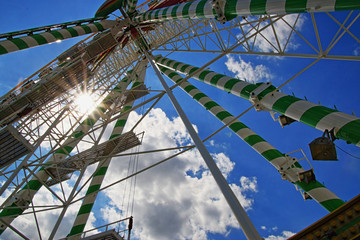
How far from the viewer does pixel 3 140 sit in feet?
27.0

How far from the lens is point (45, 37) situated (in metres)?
9.57

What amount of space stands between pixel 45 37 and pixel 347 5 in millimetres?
9571

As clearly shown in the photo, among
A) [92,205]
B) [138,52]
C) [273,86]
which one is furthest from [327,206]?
[138,52]

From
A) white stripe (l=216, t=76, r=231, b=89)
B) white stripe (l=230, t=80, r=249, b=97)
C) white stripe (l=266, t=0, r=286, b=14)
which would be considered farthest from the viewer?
white stripe (l=216, t=76, r=231, b=89)

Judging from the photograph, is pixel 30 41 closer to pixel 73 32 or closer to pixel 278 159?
pixel 73 32

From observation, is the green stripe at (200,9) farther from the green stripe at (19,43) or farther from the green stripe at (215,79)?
the green stripe at (19,43)

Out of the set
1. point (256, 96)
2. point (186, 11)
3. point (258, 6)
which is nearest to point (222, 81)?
point (256, 96)

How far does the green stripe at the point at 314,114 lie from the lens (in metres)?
6.26

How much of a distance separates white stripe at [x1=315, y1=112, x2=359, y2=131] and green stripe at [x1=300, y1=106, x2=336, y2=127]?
99mm

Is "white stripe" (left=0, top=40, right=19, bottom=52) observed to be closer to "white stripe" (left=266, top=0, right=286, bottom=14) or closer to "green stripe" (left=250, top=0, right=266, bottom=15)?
"green stripe" (left=250, top=0, right=266, bottom=15)

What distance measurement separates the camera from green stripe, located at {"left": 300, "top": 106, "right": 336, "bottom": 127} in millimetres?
6258

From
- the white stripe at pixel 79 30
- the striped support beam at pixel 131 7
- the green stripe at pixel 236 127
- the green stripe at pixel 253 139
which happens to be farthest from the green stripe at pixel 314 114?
the striped support beam at pixel 131 7

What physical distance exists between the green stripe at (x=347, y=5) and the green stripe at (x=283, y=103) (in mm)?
3078

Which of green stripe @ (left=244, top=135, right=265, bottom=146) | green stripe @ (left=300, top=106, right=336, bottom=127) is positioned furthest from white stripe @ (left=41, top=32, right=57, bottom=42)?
green stripe @ (left=300, top=106, right=336, bottom=127)
